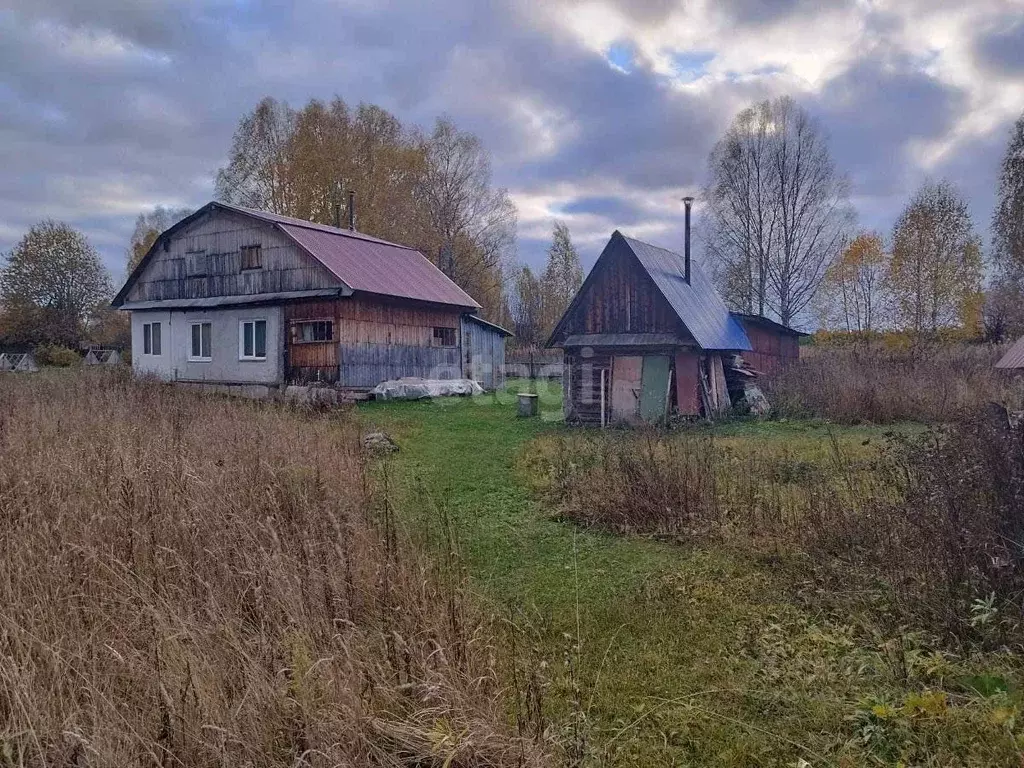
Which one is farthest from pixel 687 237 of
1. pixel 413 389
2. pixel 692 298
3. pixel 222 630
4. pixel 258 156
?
pixel 258 156

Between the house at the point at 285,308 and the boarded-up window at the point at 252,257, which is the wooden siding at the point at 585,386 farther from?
the boarded-up window at the point at 252,257

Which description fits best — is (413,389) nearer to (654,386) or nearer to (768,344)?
(654,386)

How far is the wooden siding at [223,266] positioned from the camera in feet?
65.6

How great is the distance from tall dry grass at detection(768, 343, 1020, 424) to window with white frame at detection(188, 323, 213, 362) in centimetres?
1757

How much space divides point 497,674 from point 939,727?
2203 mm

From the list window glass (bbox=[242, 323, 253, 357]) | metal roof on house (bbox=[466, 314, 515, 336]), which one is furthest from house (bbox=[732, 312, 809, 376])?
window glass (bbox=[242, 323, 253, 357])

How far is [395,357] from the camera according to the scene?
21.0m

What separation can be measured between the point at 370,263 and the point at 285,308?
3.27 metres

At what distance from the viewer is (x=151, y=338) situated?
939 inches

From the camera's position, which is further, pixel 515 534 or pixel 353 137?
pixel 353 137

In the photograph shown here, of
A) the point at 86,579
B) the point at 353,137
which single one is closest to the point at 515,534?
the point at 86,579

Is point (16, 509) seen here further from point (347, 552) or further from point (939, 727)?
point (939, 727)

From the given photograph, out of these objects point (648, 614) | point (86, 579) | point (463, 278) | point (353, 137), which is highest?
point (353, 137)

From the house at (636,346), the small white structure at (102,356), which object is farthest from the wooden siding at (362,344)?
the small white structure at (102,356)
